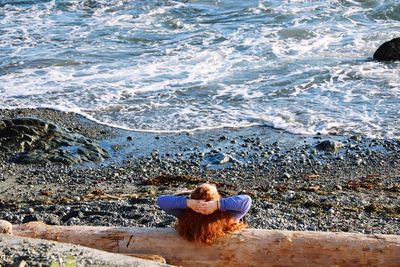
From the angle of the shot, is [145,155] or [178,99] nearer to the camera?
[145,155]

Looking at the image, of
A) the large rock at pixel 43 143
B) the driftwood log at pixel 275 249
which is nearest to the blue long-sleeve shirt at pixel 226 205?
the driftwood log at pixel 275 249

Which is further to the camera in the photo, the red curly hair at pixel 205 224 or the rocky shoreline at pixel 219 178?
the rocky shoreline at pixel 219 178

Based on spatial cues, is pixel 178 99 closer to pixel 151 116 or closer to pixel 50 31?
pixel 151 116

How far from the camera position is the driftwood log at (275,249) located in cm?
565

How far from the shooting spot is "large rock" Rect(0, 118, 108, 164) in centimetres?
1068

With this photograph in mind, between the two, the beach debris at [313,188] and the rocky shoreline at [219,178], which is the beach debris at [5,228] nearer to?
the rocky shoreline at [219,178]

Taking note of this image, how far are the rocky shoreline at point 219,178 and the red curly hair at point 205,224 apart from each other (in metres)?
Result: 1.51

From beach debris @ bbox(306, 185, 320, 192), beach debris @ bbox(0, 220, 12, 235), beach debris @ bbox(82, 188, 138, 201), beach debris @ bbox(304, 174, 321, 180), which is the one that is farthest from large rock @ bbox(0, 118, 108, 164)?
beach debris @ bbox(0, 220, 12, 235)

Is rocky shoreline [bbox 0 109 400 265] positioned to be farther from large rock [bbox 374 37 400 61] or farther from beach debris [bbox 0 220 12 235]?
large rock [bbox 374 37 400 61]

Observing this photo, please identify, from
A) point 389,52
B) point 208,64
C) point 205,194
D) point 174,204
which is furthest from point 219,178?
point 389,52

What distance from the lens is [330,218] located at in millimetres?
7824

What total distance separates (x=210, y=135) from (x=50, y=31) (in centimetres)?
1027

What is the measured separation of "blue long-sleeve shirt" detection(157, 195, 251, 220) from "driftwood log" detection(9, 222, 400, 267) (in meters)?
0.18

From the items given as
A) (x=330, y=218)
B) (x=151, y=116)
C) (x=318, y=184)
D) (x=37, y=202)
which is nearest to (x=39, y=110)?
(x=151, y=116)
